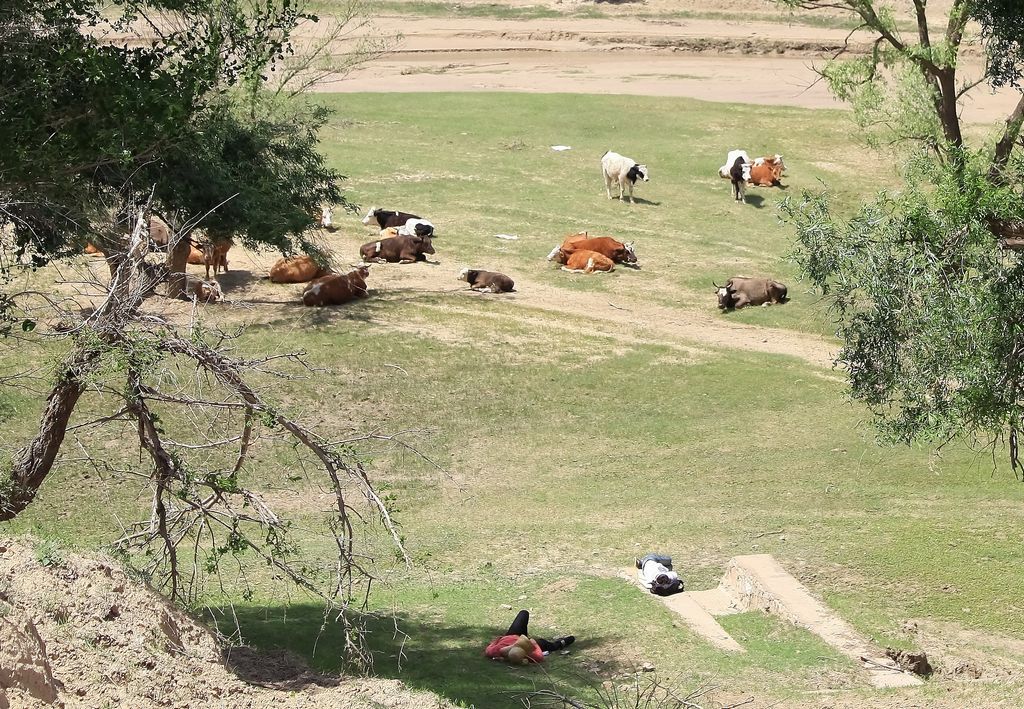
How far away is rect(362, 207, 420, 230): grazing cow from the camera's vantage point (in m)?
25.2

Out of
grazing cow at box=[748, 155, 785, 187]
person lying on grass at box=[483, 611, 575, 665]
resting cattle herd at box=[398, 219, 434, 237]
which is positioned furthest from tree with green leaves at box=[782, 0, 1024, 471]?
grazing cow at box=[748, 155, 785, 187]

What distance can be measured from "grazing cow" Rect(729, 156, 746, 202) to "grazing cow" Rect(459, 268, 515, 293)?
8.99m

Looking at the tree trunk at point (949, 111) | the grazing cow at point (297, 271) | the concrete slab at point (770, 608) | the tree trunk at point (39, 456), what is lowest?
the concrete slab at point (770, 608)

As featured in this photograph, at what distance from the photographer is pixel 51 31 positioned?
10.4 metres

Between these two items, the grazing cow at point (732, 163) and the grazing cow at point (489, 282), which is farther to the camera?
the grazing cow at point (732, 163)

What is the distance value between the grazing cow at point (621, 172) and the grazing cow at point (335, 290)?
9257 millimetres

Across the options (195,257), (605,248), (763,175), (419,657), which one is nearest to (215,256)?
(195,257)

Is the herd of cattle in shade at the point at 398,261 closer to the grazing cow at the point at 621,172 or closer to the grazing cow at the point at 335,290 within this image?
the grazing cow at the point at 335,290

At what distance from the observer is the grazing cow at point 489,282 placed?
22.1 m

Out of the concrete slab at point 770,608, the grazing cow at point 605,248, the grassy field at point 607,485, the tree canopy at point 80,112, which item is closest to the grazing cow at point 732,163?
the grassy field at point 607,485

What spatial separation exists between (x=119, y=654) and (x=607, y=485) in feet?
26.8

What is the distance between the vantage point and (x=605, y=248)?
949 inches

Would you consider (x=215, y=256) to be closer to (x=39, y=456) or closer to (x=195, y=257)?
(x=195, y=257)

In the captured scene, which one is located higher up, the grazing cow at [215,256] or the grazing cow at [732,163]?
the grazing cow at [732,163]
